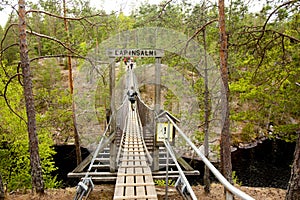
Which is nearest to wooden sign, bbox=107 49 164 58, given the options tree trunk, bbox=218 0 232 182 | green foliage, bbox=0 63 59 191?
tree trunk, bbox=218 0 232 182

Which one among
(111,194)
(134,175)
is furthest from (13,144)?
(134,175)

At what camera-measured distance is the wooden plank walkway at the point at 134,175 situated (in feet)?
8.88

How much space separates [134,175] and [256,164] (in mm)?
9767

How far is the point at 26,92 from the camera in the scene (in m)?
3.95

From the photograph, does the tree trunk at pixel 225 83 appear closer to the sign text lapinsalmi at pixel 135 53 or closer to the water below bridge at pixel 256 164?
the sign text lapinsalmi at pixel 135 53

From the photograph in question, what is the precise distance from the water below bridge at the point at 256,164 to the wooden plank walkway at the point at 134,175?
208 inches

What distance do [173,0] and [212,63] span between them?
8.73 ft

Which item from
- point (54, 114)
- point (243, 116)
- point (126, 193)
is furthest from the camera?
point (54, 114)

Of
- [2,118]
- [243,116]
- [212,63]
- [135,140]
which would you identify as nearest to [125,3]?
[135,140]

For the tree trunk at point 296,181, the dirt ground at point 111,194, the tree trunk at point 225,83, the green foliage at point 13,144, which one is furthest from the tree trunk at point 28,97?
the tree trunk at point 296,181

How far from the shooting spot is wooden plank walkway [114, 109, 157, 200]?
2.71 meters

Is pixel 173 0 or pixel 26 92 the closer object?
pixel 26 92

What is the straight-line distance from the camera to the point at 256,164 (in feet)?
36.9

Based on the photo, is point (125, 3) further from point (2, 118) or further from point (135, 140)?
point (2, 118)
